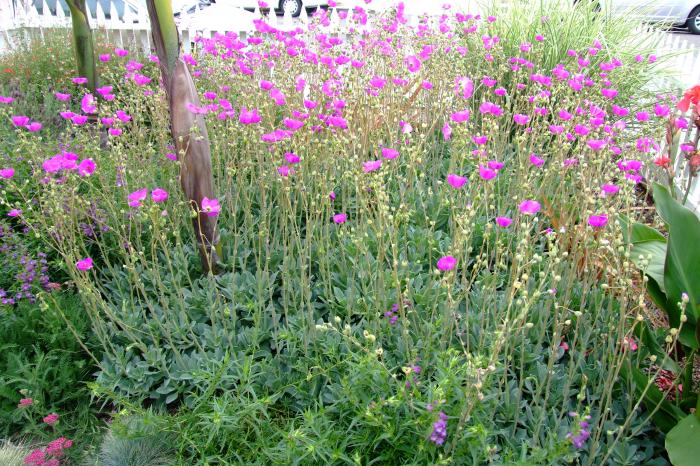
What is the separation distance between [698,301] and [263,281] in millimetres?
1777

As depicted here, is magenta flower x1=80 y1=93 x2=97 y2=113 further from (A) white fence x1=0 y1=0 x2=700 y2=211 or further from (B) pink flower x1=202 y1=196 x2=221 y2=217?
(A) white fence x1=0 y1=0 x2=700 y2=211

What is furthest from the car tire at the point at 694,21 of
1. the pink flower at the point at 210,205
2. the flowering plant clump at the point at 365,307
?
the pink flower at the point at 210,205

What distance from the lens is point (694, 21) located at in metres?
14.0

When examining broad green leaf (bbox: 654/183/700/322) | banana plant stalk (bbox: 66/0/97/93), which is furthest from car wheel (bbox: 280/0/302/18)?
broad green leaf (bbox: 654/183/700/322)

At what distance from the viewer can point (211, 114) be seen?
3.53 meters

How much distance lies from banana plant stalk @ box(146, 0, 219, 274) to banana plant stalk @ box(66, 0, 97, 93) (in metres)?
2.53

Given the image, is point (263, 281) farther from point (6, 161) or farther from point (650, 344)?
point (6, 161)

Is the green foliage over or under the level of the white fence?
under

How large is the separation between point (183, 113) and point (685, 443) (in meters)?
2.35

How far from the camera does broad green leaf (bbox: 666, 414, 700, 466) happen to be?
5.88 feet

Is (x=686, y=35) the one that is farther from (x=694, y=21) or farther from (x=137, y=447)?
(x=137, y=447)

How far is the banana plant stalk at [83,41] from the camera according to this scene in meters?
4.70

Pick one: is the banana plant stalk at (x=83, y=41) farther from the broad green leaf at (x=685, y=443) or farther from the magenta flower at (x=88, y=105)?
the broad green leaf at (x=685, y=443)

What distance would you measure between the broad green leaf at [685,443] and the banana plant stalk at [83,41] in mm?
4844
